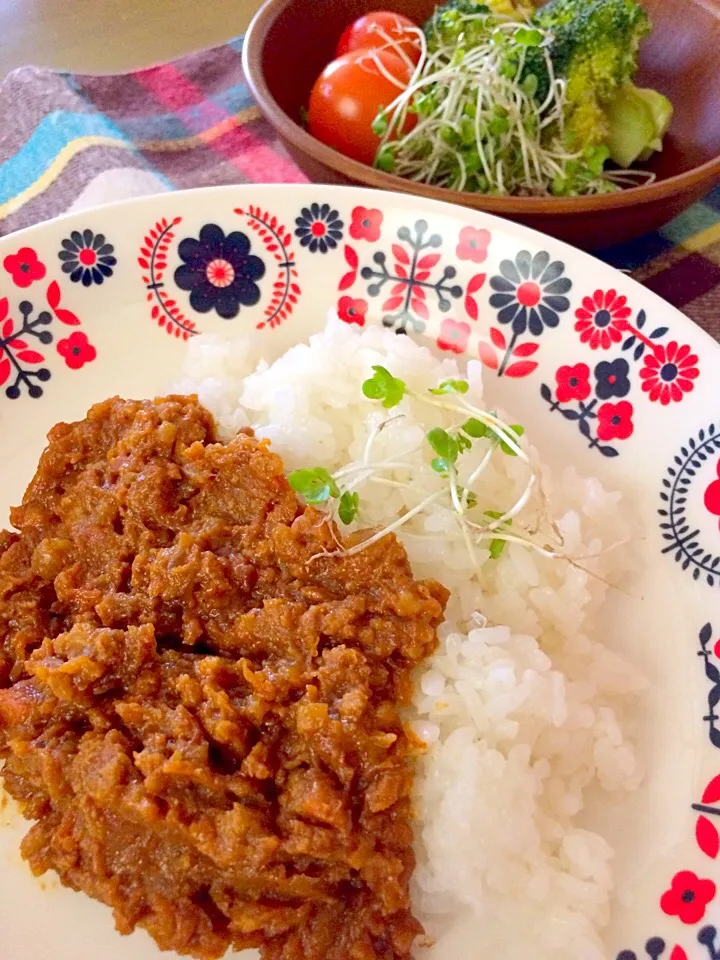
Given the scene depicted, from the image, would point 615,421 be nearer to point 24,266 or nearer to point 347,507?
point 347,507

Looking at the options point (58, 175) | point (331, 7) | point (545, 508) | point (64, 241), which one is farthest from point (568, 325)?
point (58, 175)

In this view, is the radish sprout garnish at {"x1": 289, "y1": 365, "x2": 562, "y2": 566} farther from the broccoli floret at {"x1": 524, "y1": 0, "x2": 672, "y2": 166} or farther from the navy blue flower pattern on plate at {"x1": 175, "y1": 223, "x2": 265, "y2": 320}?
the broccoli floret at {"x1": 524, "y1": 0, "x2": 672, "y2": 166}

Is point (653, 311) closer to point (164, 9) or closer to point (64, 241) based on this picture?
point (64, 241)

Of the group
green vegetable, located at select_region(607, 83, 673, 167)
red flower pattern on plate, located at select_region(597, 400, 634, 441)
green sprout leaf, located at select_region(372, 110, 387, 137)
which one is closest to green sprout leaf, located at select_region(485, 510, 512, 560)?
red flower pattern on plate, located at select_region(597, 400, 634, 441)

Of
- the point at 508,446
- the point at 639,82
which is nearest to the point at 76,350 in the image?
the point at 508,446

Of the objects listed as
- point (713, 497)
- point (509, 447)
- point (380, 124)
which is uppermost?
→ point (380, 124)
